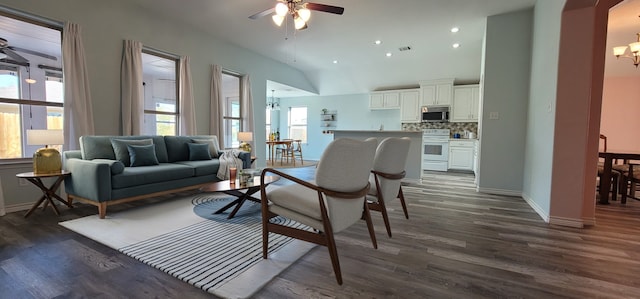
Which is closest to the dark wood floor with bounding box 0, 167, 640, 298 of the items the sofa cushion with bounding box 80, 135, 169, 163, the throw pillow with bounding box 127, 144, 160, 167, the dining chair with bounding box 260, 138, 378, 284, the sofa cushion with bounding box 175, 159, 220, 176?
the dining chair with bounding box 260, 138, 378, 284

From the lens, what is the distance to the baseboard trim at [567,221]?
2807 mm

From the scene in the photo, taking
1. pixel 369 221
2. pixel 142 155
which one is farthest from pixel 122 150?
pixel 369 221

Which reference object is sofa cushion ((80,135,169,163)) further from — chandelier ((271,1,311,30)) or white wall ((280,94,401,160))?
white wall ((280,94,401,160))

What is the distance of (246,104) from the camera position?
630cm

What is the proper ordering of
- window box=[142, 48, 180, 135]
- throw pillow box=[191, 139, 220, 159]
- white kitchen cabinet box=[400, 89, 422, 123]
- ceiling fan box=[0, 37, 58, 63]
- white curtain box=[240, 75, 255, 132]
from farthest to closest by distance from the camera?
1. white kitchen cabinet box=[400, 89, 422, 123]
2. white curtain box=[240, 75, 255, 132]
3. window box=[142, 48, 180, 135]
4. throw pillow box=[191, 139, 220, 159]
5. ceiling fan box=[0, 37, 58, 63]

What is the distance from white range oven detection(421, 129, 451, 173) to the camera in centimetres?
706

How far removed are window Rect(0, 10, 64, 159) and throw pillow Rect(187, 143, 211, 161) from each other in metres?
1.62

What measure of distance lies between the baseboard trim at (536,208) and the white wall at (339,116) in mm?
4657

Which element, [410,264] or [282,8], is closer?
[410,264]

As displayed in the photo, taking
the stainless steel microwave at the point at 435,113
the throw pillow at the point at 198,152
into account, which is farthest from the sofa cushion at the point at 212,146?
the stainless steel microwave at the point at 435,113

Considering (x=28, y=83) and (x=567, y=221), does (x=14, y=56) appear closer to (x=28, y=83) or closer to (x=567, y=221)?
(x=28, y=83)

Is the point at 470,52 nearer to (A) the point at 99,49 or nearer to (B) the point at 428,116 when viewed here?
(B) the point at 428,116

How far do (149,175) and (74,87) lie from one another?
1564 millimetres

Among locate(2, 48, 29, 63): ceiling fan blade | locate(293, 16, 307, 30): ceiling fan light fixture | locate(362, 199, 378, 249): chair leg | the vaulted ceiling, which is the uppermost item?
the vaulted ceiling
